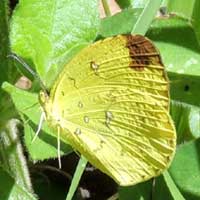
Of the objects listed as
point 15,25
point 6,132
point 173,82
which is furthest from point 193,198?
point 15,25

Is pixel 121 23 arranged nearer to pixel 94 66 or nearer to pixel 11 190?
pixel 94 66

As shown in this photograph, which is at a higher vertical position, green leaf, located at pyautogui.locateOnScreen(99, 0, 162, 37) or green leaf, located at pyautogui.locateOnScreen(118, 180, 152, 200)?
green leaf, located at pyautogui.locateOnScreen(99, 0, 162, 37)

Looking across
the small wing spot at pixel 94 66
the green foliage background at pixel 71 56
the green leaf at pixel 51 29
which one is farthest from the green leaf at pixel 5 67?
the small wing spot at pixel 94 66

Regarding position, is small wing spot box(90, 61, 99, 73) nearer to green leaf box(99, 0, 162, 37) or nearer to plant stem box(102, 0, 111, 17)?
green leaf box(99, 0, 162, 37)

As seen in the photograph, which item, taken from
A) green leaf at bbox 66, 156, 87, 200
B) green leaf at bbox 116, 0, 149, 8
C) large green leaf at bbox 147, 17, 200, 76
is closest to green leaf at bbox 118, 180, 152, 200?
green leaf at bbox 66, 156, 87, 200

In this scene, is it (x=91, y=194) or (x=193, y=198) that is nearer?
(x=193, y=198)

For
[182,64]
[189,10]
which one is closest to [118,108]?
[182,64]

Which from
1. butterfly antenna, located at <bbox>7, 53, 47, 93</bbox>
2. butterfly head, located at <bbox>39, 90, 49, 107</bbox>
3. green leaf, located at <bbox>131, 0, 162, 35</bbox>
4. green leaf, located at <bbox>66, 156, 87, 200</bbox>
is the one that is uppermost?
green leaf, located at <bbox>131, 0, 162, 35</bbox>

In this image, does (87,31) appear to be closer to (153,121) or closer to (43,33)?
(43,33)
